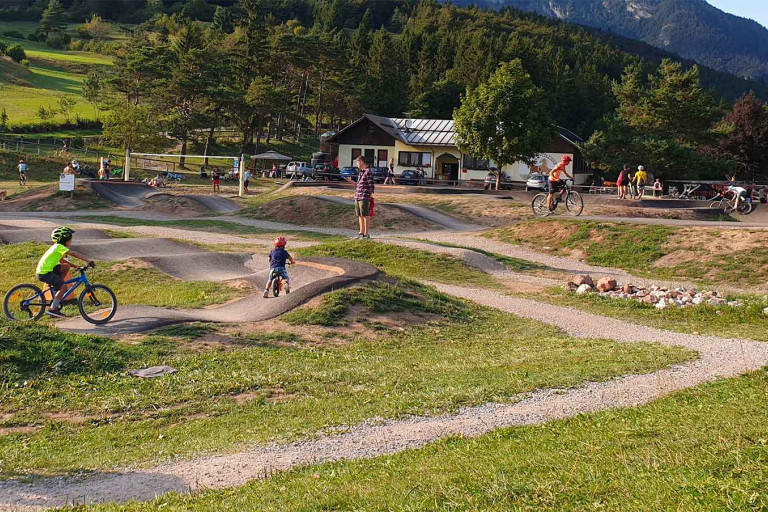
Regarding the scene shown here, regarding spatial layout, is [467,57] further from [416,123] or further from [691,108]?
[691,108]

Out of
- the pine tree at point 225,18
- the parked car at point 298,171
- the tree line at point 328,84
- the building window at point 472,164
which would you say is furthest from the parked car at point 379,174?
the pine tree at point 225,18

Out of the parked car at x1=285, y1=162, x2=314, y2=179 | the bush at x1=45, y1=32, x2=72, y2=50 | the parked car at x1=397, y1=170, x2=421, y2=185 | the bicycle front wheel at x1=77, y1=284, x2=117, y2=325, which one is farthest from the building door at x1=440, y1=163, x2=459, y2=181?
the bush at x1=45, y1=32, x2=72, y2=50

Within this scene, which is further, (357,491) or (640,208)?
(640,208)

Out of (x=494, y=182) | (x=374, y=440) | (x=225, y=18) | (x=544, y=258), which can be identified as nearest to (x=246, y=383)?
(x=374, y=440)

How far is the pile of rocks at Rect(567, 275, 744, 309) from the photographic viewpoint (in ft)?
52.1

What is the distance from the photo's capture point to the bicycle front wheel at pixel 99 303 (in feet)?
41.1

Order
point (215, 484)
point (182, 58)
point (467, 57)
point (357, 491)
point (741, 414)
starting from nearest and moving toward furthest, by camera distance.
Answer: point (357, 491) < point (215, 484) < point (741, 414) < point (182, 58) < point (467, 57)

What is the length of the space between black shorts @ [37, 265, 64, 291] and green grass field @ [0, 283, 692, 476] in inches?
94.4

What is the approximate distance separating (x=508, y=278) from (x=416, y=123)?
178ft

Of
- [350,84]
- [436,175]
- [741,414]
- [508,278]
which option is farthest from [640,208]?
[350,84]

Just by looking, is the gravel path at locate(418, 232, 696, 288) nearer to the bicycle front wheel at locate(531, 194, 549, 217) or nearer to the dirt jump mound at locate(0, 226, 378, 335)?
the bicycle front wheel at locate(531, 194, 549, 217)

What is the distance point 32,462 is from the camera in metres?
7.02

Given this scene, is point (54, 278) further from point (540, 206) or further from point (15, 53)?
point (15, 53)

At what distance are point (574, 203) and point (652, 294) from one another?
11.4m
